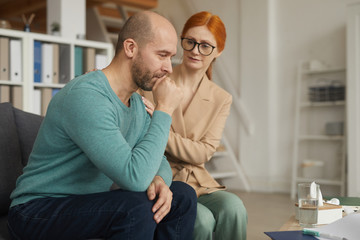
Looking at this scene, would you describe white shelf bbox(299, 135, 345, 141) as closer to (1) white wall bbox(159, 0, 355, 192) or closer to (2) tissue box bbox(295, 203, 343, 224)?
(1) white wall bbox(159, 0, 355, 192)

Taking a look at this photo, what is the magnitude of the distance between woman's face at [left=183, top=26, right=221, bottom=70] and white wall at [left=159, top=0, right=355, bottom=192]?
9.74 ft

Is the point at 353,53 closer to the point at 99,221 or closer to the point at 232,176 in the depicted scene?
the point at 232,176

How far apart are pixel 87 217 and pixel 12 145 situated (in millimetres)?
657

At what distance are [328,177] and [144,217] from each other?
379cm

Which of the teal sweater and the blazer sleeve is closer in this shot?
the teal sweater

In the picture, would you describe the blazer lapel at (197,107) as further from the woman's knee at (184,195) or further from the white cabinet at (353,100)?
the white cabinet at (353,100)

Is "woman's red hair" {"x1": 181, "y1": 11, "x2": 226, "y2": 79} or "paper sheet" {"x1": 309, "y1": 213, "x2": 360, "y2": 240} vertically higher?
"woman's red hair" {"x1": 181, "y1": 11, "x2": 226, "y2": 79}

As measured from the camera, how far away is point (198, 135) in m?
2.02

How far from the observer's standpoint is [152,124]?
4.42ft

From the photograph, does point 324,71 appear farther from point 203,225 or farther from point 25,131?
point 25,131

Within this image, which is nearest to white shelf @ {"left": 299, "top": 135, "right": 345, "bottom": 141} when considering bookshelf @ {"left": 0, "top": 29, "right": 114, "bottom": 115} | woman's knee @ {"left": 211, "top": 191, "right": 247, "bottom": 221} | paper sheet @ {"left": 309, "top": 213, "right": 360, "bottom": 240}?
bookshelf @ {"left": 0, "top": 29, "right": 114, "bottom": 115}

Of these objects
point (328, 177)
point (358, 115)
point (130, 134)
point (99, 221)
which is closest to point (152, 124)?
point (130, 134)

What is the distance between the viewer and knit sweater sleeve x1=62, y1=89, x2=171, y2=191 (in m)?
1.23

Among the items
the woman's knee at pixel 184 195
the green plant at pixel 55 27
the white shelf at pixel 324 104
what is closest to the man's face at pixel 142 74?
the woman's knee at pixel 184 195
